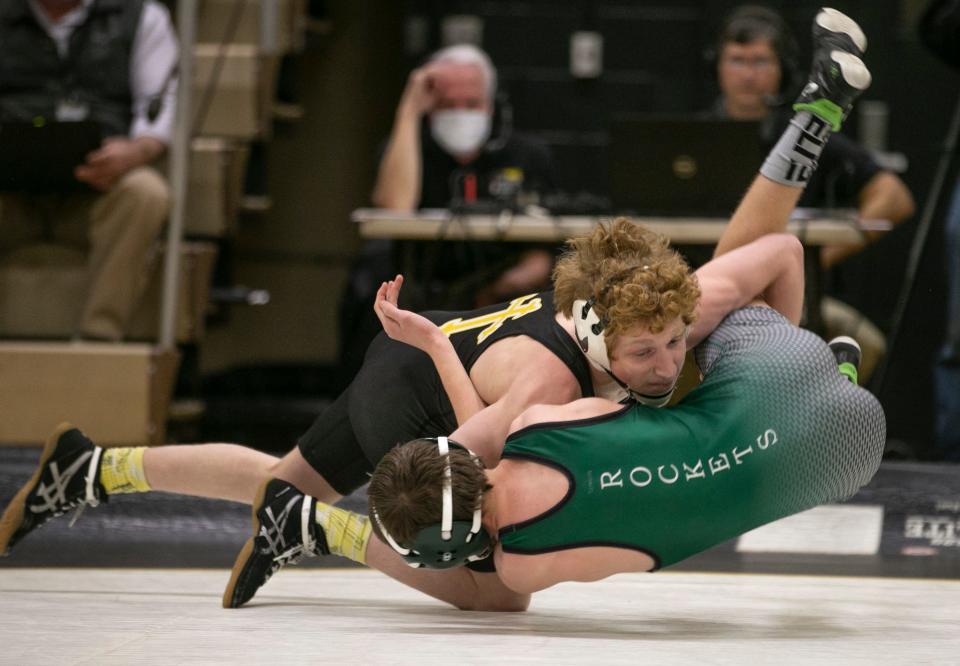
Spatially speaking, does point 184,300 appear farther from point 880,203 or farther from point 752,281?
point 752,281

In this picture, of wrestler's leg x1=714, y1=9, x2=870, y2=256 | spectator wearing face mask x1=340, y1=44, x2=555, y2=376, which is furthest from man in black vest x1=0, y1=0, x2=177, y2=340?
wrestler's leg x1=714, y1=9, x2=870, y2=256

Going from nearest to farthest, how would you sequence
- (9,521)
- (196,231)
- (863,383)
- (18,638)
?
(18,638), (9,521), (863,383), (196,231)

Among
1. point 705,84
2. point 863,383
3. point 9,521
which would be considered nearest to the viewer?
point 9,521

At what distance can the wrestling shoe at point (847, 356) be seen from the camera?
2.79 m

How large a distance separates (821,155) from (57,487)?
2.42 meters

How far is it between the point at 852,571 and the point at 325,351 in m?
2.96

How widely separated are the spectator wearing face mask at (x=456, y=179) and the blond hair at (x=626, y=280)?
1.86 metres

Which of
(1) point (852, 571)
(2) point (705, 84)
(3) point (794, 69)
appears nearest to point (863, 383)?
(3) point (794, 69)

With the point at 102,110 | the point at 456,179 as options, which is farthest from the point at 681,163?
the point at 102,110

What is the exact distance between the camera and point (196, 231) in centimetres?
488

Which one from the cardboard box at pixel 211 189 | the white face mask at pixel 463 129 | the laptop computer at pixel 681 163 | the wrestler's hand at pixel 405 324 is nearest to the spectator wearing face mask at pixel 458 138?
the white face mask at pixel 463 129

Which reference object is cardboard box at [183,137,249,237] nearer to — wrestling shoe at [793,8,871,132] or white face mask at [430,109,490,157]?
white face mask at [430,109,490,157]

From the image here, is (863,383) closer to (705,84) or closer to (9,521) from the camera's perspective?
(705,84)

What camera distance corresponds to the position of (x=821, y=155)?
14.2 feet
